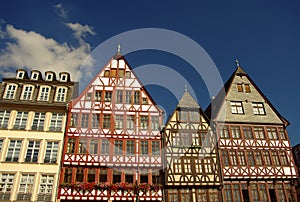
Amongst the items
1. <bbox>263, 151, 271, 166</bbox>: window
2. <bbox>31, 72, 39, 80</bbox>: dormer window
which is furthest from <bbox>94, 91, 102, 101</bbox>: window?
<bbox>263, 151, 271, 166</bbox>: window

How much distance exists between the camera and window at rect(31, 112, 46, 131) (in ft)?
79.3

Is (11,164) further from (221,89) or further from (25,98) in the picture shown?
(221,89)

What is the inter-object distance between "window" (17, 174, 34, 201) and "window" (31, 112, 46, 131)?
163 inches

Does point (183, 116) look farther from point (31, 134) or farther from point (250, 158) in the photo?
point (31, 134)

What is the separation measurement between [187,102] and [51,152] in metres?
13.2

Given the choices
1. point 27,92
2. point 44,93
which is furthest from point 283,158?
point 27,92

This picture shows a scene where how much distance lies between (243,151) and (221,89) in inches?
312

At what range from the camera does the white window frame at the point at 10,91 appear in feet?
82.7

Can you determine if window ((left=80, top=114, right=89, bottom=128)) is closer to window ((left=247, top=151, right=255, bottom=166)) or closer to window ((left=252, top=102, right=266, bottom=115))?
window ((left=247, top=151, right=255, bottom=166))

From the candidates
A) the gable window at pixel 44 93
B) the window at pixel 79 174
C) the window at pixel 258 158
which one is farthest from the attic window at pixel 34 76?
the window at pixel 258 158

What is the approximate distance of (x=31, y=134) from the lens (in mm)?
23797

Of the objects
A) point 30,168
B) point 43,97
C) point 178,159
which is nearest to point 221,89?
point 178,159

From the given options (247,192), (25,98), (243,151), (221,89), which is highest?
(221,89)

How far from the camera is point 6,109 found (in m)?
24.5
